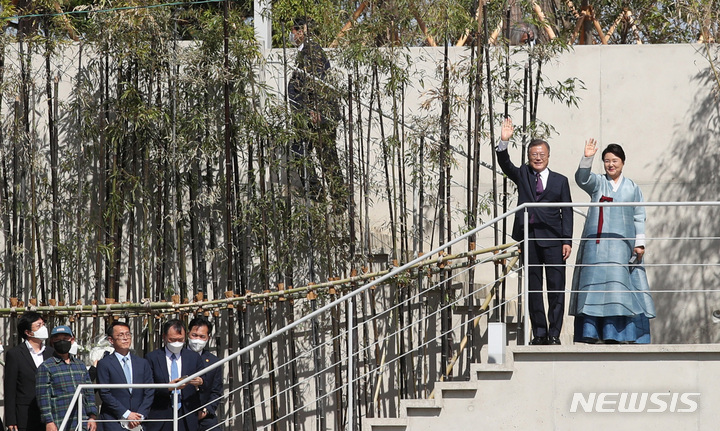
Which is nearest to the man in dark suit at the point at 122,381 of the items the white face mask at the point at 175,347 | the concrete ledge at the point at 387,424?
the white face mask at the point at 175,347

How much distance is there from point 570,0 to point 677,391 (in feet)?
Result: 17.4

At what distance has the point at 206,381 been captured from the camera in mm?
6324

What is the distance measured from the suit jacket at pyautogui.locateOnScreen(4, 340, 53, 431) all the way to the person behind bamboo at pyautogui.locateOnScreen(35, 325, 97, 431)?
0.18m

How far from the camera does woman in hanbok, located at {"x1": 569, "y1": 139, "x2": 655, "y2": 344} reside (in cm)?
604

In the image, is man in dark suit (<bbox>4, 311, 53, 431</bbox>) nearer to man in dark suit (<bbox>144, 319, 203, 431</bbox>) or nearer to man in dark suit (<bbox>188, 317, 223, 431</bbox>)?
man in dark suit (<bbox>144, 319, 203, 431</bbox>)

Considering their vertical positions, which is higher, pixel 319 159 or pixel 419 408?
pixel 319 159

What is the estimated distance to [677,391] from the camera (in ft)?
19.4

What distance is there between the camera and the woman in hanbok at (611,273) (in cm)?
604

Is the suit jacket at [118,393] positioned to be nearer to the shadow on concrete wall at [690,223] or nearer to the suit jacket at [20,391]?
the suit jacket at [20,391]

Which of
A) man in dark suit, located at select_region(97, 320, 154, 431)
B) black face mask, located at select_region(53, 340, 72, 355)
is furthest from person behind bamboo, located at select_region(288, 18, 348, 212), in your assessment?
black face mask, located at select_region(53, 340, 72, 355)

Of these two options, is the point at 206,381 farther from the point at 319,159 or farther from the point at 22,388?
the point at 319,159

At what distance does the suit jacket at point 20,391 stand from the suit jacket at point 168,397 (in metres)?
0.62

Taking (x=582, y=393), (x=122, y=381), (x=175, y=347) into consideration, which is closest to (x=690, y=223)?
(x=582, y=393)

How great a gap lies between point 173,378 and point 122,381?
0.27 meters
